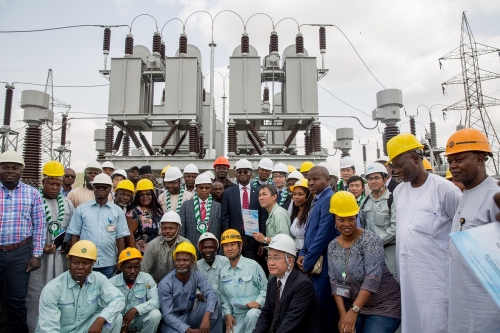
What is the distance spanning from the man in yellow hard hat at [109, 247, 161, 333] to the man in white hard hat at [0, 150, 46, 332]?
1.19 meters

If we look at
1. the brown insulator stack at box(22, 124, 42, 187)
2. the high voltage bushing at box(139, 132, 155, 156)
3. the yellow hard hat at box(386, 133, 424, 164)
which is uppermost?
the high voltage bushing at box(139, 132, 155, 156)

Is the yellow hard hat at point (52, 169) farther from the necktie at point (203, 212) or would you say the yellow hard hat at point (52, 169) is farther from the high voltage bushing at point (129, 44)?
the high voltage bushing at point (129, 44)

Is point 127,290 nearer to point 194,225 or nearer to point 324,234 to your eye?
point 194,225

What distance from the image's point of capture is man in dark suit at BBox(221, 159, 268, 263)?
A: 588 centimetres

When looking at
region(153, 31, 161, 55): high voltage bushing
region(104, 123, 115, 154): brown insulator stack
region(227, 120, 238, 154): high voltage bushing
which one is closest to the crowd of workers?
region(227, 120, 238, 154): high voltage bushing

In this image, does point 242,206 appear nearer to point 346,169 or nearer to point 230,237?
point 230,237

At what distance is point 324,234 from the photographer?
13.6 ft

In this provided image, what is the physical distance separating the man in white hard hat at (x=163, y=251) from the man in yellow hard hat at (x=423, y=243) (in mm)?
3182

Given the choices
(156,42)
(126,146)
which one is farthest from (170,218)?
(126,146)

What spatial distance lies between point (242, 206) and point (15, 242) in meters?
3.38

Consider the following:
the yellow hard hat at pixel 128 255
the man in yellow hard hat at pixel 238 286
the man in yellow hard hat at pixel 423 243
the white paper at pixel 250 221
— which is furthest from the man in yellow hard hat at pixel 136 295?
the man in yellow hard hat at pixel 423 243

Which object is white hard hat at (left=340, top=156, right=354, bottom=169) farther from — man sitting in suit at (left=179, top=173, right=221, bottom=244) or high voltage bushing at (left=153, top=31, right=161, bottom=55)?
high voltage bushing at (left=153, top=31, right=161, bottom=55)

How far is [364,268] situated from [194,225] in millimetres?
3059

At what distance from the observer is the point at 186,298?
15.9 ft
